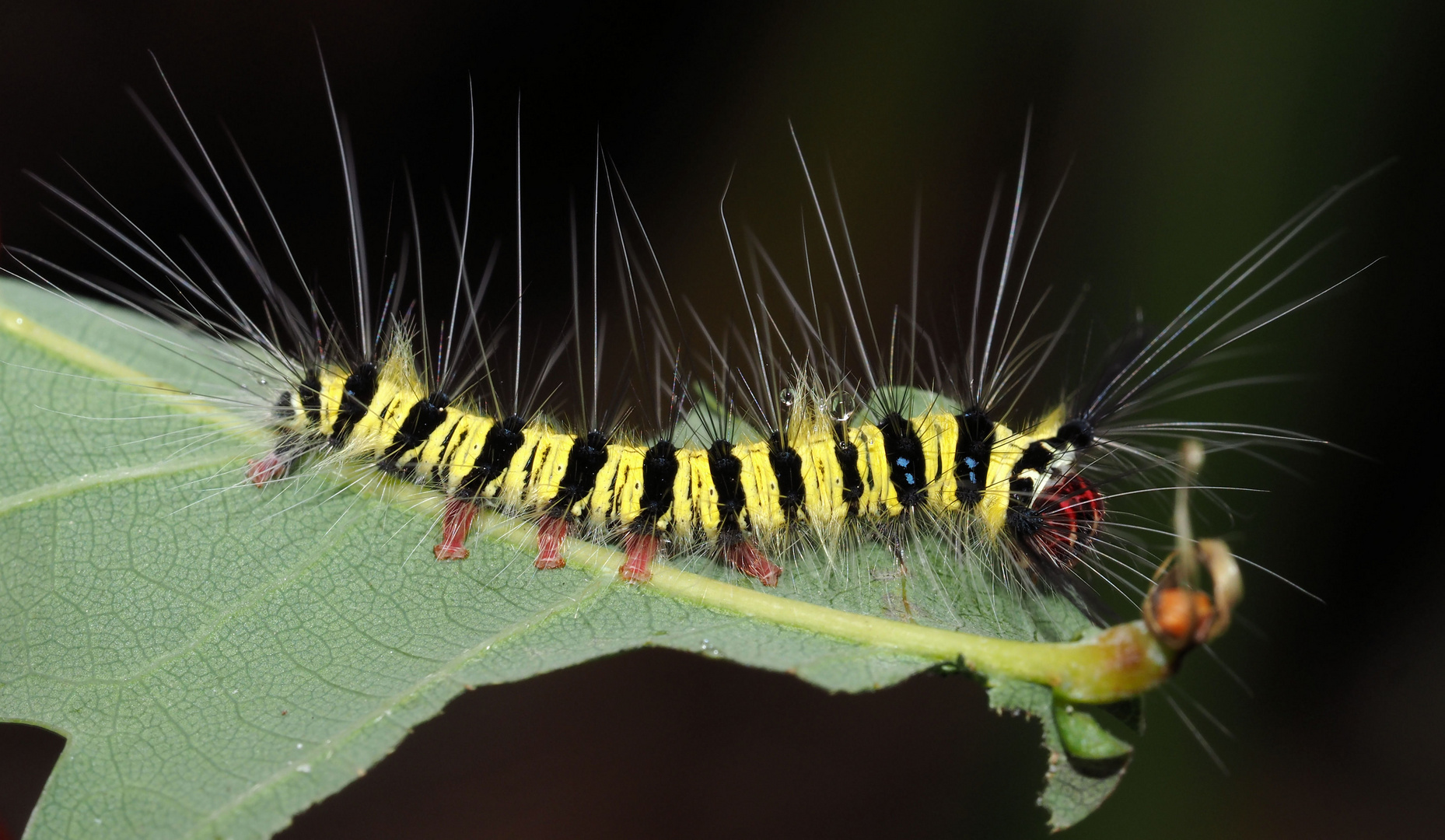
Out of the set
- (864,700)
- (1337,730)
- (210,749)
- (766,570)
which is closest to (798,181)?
(864,700)

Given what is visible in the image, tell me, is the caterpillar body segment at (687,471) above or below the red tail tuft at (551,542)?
above

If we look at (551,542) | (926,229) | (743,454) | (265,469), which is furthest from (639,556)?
(926,229)

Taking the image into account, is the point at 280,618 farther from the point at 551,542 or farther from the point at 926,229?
the point at 926,229

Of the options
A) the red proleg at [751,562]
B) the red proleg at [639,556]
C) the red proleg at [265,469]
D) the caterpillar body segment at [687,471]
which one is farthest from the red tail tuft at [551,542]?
the red proleg at [265,469]

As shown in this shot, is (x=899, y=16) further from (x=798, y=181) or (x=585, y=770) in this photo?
(x=585, y=770)

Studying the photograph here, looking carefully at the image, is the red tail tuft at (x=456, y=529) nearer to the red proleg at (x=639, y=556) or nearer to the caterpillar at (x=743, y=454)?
the caterpillar at (x=743, y=454)

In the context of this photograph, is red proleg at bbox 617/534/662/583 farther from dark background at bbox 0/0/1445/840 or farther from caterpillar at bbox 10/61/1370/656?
dark background at bbox 0/0/1445/840
